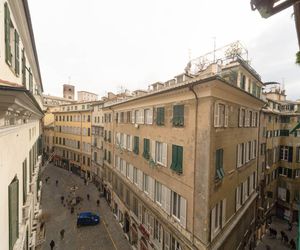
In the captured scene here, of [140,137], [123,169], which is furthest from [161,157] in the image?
[123,169]

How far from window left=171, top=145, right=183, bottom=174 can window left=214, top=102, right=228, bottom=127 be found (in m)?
3.01

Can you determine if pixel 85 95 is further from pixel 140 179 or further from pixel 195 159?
pixel 195 159

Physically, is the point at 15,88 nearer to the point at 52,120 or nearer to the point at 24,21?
the point at 24,21

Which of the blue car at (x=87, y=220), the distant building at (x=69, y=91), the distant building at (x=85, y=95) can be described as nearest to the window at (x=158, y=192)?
the blue car at (x=87, y=220)

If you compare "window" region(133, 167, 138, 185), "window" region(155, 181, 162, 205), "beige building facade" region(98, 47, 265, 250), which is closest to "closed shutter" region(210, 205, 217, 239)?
"beige building facade" region(98, 47, 265, 250)

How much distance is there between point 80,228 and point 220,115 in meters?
23.4

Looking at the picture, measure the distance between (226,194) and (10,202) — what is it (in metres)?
12.5

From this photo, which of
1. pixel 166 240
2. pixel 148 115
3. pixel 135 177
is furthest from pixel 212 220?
pixel 135 177

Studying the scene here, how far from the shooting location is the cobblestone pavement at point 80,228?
21062 mm

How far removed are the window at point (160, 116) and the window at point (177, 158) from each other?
250cm

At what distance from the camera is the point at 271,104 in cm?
2900

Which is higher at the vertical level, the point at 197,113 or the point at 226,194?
the point at 197,113

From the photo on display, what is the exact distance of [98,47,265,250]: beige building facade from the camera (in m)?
10.9

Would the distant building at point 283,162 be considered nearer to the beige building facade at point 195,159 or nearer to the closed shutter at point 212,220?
the beige building facade at point 195,159
